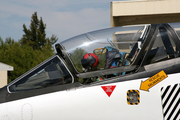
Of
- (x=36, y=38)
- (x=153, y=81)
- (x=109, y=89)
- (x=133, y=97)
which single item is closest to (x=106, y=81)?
(x=109, y=89)

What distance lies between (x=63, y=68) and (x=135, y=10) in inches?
625

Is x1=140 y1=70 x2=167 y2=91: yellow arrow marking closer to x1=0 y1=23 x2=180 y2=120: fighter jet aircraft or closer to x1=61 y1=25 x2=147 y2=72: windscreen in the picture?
x1=0 y1=23 x2=180 y2=120: fighter jet aircraft

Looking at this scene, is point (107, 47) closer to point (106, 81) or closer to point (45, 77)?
point (106, 81)

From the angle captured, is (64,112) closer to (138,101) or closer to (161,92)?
(138,101)

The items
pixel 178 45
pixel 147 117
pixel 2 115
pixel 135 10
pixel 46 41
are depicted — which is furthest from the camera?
pixel 46 41

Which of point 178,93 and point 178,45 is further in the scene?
point 178,45

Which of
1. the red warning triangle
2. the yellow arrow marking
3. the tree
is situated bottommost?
the red warning triangle

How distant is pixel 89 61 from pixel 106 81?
1.48ft

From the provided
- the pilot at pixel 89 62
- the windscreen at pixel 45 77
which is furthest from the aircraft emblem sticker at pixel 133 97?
the windscreen at pixel 45 77

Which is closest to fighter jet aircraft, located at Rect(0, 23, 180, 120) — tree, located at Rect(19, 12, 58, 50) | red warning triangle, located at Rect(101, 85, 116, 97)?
red warning triangle, located at Rect(101, 85, 116, 97)

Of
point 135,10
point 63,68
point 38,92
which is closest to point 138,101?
point 63,68

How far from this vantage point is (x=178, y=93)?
239 centimetres

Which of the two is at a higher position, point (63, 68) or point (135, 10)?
point (135, 10)

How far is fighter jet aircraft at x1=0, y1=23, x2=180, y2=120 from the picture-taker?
2395 mm
